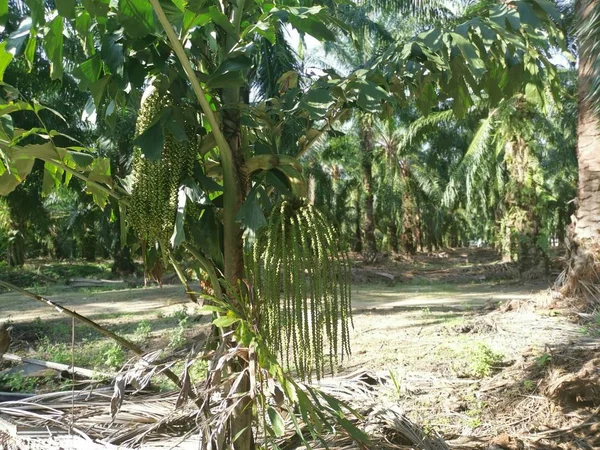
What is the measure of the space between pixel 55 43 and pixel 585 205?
6228 mm

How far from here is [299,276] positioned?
5.75ft

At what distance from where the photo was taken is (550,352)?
4.58 meters

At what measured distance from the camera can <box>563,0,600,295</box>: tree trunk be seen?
6.12m

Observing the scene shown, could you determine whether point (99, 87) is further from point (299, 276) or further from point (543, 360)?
point (543, 360)

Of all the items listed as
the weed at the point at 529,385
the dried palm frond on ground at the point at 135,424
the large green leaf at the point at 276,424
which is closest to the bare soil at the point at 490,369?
the weed at the point at 529,385

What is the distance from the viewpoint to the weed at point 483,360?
4523 mm

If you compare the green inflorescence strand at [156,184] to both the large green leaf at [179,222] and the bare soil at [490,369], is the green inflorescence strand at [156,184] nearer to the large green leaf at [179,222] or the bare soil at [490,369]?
the large green leaf at [179,222]

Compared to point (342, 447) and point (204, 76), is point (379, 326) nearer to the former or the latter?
point (342, 447)

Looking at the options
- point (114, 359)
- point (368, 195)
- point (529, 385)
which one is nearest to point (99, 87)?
point (529, 385)

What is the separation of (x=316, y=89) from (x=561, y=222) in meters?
28.4

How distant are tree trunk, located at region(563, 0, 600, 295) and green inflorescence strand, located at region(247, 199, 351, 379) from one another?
5.24 m

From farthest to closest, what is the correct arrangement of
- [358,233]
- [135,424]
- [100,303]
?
[358,233] < [100,303] < [135,424]

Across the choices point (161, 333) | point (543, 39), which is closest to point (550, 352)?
point (543, 39)

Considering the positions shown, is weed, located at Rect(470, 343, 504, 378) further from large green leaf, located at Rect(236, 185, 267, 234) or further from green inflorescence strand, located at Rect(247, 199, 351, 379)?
large green leaf, located at Rect(236, 185, 267, 234)
